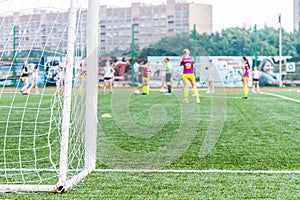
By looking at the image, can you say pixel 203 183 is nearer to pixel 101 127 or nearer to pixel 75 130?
pixel 75 130

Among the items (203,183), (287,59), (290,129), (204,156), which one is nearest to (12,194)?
(203,183)

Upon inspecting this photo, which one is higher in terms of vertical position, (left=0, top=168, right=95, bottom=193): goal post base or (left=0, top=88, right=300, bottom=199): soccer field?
(left=0, top=168, right=95, bottom=193): goal post base

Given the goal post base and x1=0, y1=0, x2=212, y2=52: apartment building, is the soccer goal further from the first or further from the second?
x1=0, y1=0, x2=212, y2=52: apartment building

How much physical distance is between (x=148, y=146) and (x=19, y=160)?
1.78m

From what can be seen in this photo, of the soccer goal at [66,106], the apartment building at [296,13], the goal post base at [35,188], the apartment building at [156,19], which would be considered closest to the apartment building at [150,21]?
the apartment building at [156,19]

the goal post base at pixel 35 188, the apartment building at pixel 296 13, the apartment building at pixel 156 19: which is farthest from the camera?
the apartment building at pixel 296 13

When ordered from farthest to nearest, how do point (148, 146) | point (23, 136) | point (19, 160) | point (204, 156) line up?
point (23, 136) < point (148, 146) < point (204, 156) < point (19, 160)

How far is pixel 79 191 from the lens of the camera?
13.7 feet

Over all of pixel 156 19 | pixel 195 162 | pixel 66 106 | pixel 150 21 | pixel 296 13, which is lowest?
pixel 195 162

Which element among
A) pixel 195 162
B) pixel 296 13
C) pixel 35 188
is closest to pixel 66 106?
pixel 35 188

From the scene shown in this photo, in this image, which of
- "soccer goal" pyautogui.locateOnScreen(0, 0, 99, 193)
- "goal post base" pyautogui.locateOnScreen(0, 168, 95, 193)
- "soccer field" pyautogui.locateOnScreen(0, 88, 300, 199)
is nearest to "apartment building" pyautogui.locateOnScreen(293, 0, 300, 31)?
"soccer field" pyautogui.locateOnScreen(0, 88, 300, 199)

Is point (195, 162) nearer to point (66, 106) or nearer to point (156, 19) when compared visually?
point (66, 106)

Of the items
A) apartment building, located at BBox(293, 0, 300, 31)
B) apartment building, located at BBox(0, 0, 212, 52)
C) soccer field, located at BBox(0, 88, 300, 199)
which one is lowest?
soccer field, located at BBox(0, 88, 300, 199)

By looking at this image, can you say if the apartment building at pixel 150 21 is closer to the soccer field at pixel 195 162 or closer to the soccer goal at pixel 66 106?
the soccer field at pixel 195 162
